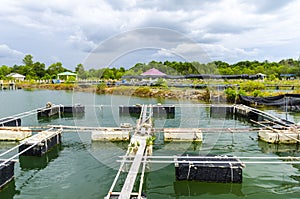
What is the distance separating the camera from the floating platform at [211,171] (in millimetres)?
6324

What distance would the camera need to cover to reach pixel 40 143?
8656 millimetres

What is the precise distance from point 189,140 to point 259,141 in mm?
3017

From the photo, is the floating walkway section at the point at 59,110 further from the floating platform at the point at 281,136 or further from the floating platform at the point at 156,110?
the floating platform at the point at 281,136

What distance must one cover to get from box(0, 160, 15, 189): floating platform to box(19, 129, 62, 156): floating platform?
60.2 inches

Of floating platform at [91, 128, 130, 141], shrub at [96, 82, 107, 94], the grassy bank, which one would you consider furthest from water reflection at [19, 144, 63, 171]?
shrub at [96, 82, 107, 94]

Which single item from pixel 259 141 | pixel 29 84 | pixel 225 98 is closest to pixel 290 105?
pixel 225 98

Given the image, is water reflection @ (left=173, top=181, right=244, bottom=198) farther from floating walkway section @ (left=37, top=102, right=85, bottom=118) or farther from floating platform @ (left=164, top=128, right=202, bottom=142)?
floating walkway section @ (left=37, top=102, right=85, bottom=118)

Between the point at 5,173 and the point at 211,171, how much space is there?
5140 millimetres

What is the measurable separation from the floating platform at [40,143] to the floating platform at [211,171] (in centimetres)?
490

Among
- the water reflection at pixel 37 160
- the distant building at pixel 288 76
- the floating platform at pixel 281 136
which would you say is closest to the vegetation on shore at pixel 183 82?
the distant building at pixel 288 76

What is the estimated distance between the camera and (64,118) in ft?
55.3

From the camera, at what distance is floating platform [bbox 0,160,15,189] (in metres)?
6.23

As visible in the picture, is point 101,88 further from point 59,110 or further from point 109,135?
point 109,135

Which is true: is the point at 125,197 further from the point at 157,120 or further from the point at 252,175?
the point at 157,120
